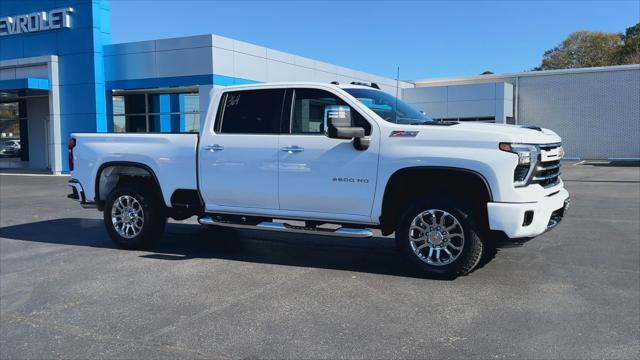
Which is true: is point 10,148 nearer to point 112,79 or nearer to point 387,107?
point 112,79

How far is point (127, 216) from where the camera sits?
7879 millimetres

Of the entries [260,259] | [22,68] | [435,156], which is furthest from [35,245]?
[22,68]

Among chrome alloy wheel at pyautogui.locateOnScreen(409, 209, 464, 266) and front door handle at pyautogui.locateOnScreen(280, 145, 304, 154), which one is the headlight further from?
front door handle at pyautogui.locateOnScreen(280, 145, 304, 154)

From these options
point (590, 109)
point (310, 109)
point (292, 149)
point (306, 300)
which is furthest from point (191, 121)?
point (590, 109)

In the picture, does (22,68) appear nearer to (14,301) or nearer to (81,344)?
(14,301)

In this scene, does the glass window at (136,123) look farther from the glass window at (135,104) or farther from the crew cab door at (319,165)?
the crew cab door at (319,165)

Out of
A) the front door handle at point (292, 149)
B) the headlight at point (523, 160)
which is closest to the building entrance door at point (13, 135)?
the front door handle at point (292, 149)

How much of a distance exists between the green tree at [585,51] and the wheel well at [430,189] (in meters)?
50.3

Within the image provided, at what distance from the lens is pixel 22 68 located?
84.7 feet

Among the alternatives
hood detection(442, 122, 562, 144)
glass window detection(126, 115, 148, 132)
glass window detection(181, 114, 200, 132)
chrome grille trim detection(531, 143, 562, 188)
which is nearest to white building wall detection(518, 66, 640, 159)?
glass window detection(181, 114, 200, 132)

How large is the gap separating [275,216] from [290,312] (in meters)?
1.97

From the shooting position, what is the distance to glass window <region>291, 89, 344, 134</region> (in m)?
6.75

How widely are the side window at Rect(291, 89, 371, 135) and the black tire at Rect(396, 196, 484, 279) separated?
1.45m

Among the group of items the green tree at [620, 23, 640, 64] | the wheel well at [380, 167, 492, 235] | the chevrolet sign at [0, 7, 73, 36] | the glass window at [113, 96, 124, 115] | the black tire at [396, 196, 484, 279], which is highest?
the green tree at [620, 23, 640, 64]
